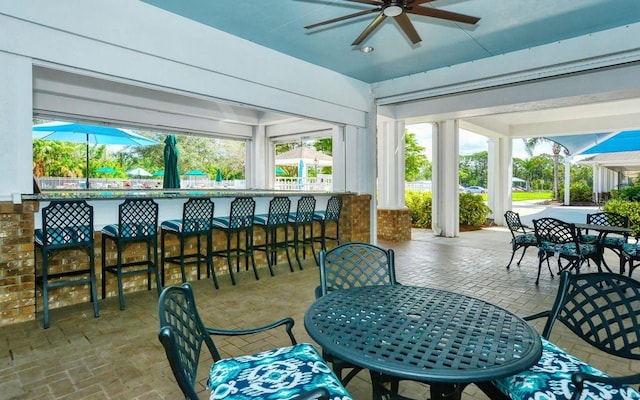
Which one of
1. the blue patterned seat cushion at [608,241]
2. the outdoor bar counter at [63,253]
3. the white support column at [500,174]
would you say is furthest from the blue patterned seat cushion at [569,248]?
the white support column at [500,174]

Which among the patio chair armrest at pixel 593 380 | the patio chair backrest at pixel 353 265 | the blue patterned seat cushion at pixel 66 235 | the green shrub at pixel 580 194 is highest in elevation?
the green shrub at pixel 580 194

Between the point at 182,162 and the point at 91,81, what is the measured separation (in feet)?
31.2

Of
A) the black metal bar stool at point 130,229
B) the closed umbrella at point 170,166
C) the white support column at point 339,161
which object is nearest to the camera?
the black metal bar stool at point 130,229

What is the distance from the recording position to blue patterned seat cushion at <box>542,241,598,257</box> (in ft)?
14.7

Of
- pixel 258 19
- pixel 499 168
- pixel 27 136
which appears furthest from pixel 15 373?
pixel 499 168

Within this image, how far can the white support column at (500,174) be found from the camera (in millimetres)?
10969

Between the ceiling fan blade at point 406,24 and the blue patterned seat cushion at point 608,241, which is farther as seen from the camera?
the blue patterned seat cushion at point 608,241

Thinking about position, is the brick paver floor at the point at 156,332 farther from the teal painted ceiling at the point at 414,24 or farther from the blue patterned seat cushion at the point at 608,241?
the teal painted ceiling at the point at 414,24

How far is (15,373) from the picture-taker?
235 centimetres

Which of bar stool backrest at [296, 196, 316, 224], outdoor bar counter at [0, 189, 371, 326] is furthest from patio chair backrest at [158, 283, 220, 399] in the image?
bar stool backrest at [296, 196, 316, 224]

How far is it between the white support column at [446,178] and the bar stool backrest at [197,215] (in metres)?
6.34

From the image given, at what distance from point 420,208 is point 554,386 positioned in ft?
30.8

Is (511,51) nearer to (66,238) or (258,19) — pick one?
(258,19)

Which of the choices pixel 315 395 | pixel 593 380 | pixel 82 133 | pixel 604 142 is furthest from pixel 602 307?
pixel 604 142
